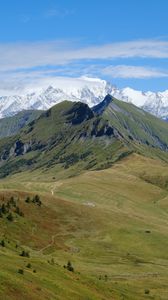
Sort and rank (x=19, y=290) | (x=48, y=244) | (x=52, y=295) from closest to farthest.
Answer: (x=19, y=290) < (x=52, y=295) < (x=48, y=244)

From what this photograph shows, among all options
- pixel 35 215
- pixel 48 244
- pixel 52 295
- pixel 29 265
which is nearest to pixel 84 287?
pixel 29 265

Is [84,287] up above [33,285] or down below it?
below

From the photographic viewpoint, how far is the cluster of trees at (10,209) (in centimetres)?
17380

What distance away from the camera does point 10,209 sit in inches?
7224

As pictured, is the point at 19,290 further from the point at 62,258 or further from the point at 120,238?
the point at 120,238

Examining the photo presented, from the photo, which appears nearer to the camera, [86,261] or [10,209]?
[86,261]

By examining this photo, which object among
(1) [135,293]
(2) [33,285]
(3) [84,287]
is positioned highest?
(2) [33,285]

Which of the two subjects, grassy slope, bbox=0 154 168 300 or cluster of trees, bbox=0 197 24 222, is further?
cluster of trees, bbox=0 197 24 222

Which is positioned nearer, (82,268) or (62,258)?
(82,268)

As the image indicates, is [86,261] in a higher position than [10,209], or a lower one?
lower

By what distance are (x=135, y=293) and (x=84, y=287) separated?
20.8 metres

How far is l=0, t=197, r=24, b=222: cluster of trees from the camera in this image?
173800 millimetres

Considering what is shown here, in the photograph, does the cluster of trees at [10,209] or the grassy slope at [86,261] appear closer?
the grassy slope at [86,261]

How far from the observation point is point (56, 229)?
7436 inches
